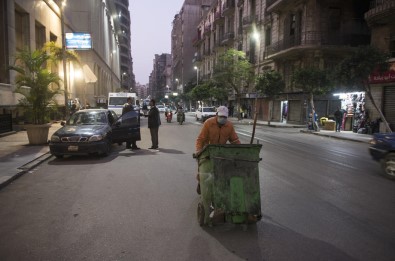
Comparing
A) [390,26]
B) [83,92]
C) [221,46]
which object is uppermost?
[221,46]

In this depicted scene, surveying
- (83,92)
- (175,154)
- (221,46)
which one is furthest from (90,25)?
(175,154)

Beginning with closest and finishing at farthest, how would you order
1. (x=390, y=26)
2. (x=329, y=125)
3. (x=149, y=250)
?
1. (x=149, y=250)
2. (x=390, y=26)
3. (x=329, y=125)

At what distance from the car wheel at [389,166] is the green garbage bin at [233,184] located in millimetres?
5274

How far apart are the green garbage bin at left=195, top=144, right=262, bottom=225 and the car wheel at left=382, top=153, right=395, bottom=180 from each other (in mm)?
5274

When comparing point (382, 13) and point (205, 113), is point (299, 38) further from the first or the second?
point (382, 13)

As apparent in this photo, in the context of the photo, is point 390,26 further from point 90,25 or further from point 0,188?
point 90,25

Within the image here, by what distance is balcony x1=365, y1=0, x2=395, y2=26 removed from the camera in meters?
19.1

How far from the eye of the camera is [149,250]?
3885 millimetres

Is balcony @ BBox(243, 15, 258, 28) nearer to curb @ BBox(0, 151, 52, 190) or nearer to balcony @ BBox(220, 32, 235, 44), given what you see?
balcony @ BBox(220, 32, 235, 44)

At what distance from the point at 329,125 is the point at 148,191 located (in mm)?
20526

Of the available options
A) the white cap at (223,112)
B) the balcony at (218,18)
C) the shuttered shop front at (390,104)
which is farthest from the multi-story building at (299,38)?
the white cap at (223,112)

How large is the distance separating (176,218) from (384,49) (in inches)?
837

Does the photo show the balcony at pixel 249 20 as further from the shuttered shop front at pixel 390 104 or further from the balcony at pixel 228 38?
Answer: the shuttered shop front at pixel 390 104

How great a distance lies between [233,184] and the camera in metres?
4.43
